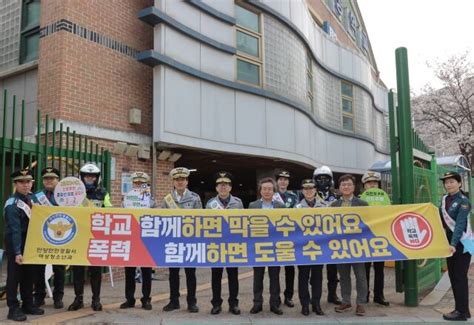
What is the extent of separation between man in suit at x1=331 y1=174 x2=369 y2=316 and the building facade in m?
4.84

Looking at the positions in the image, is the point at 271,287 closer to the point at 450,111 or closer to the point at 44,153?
the point at 44,153

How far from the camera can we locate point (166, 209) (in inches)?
241

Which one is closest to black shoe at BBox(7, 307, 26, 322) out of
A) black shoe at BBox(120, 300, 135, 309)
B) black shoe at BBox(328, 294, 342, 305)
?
black shoe at BBox(120, 300, 135, 309)

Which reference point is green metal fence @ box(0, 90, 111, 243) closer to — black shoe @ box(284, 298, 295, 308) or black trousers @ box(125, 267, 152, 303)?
black trousers @ box(125, 267, 152, 303)

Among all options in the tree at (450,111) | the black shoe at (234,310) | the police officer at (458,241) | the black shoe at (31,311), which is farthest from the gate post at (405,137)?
the tree at (450,111)

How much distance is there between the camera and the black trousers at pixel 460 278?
19.0ft

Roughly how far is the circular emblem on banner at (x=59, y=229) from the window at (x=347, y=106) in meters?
14.2

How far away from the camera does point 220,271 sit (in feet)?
20.0

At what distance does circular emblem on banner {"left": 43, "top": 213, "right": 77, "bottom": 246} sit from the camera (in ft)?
19.2

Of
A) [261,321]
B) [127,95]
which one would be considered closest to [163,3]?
[127,95]

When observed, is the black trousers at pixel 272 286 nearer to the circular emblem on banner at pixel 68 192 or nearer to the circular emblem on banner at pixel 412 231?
the circular emblem on banner at pixel 412 231

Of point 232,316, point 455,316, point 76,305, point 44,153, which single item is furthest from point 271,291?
point 44,153

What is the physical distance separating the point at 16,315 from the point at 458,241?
Answer: 535 centimetres

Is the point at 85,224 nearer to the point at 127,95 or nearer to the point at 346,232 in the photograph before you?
the point at 346,232
